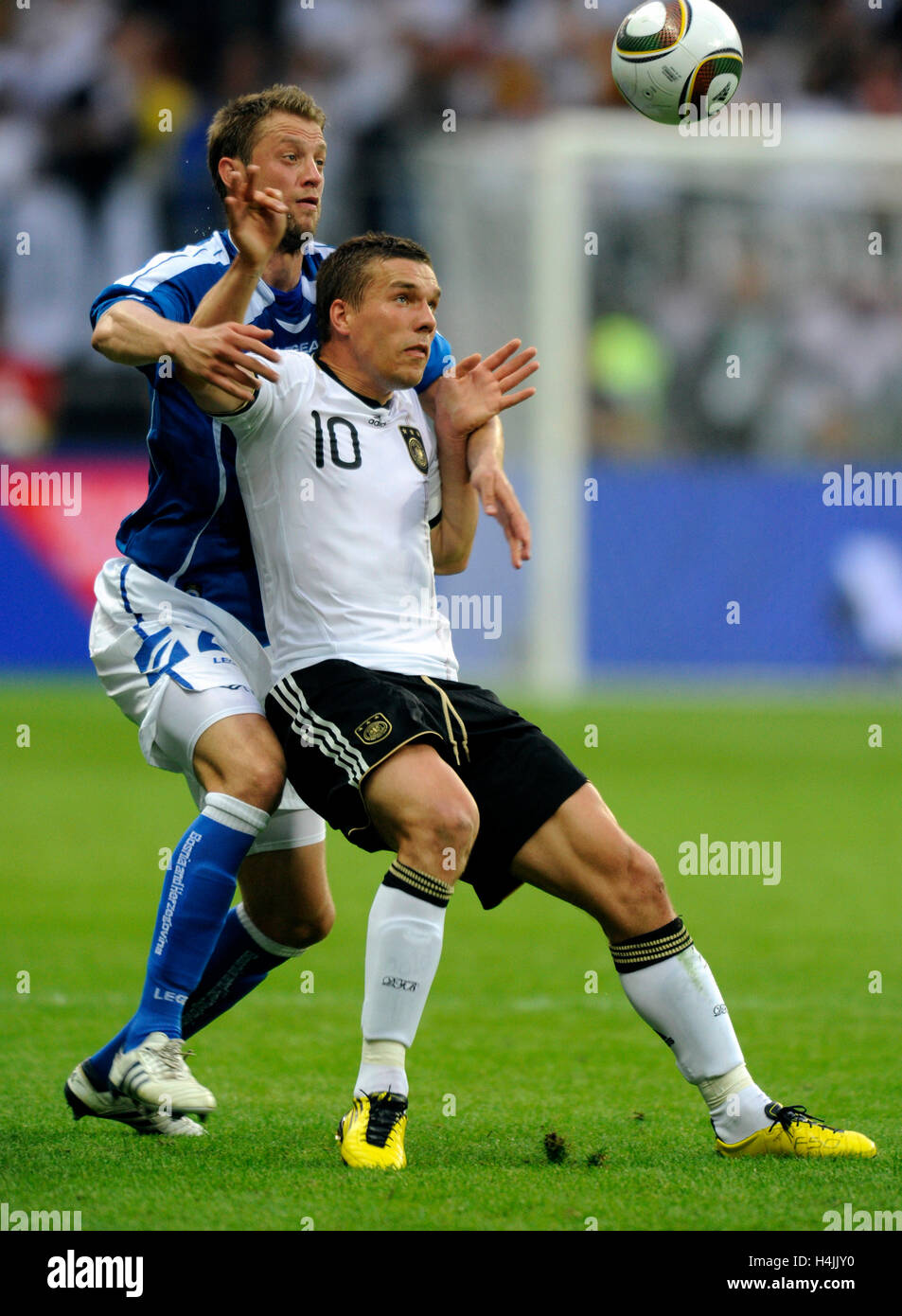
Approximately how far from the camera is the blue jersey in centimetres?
491

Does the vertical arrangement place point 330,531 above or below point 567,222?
below

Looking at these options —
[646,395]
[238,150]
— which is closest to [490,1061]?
[238,150]

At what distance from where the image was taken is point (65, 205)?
1952cm

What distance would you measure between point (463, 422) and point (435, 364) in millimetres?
307

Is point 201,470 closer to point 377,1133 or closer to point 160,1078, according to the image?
point 160,1078

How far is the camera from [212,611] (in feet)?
16.5

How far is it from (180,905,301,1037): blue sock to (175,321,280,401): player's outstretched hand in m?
1.56

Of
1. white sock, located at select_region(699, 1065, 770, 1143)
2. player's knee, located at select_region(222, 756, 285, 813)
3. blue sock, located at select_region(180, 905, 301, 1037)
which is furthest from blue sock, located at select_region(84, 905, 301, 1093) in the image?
white sock, located at select_region(699, 1065, 770, 1143)

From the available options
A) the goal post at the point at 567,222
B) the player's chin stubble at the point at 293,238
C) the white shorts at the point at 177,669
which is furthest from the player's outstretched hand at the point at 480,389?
the goal post at the point at 567,222

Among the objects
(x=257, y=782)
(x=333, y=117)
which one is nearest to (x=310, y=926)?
(x=257, y=782)

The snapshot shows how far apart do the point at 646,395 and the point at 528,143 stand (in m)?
2.85

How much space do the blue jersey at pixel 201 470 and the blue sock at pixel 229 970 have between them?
0.83m
